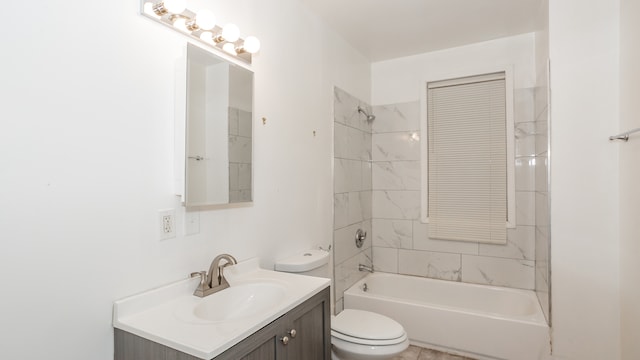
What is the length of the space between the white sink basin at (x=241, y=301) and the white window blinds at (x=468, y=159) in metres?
2.05

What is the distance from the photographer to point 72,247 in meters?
1.05

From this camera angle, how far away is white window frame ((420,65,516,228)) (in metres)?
2.83

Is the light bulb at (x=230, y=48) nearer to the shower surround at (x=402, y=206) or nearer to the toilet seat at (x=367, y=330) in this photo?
the shower surround at (x=402, y=206)

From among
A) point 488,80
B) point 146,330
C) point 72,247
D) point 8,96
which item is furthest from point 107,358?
point 488,80

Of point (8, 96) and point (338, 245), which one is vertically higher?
point (8, 96)

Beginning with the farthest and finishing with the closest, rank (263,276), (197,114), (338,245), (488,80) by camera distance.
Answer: (488,80), (338,245), (263,276), (197,114)

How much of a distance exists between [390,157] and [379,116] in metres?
0.43

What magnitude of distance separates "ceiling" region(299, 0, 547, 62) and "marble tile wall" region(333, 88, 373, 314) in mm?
512

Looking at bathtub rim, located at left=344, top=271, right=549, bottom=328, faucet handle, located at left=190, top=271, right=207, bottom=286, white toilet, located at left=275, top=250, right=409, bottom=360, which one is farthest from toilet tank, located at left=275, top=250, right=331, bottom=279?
bathtub rim, located at left=344, top=271, right=549, bottom=328

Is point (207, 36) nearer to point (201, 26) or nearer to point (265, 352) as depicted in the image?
point (201, 26)

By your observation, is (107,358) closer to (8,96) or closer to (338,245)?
(8,96)

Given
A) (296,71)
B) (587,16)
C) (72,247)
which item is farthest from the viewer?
(296,71)

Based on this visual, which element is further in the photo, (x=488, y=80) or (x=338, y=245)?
(x=488, y=80)

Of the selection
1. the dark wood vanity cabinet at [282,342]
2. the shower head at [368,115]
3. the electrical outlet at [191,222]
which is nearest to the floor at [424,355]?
the dark wood vanity cabinet at [282,342]
